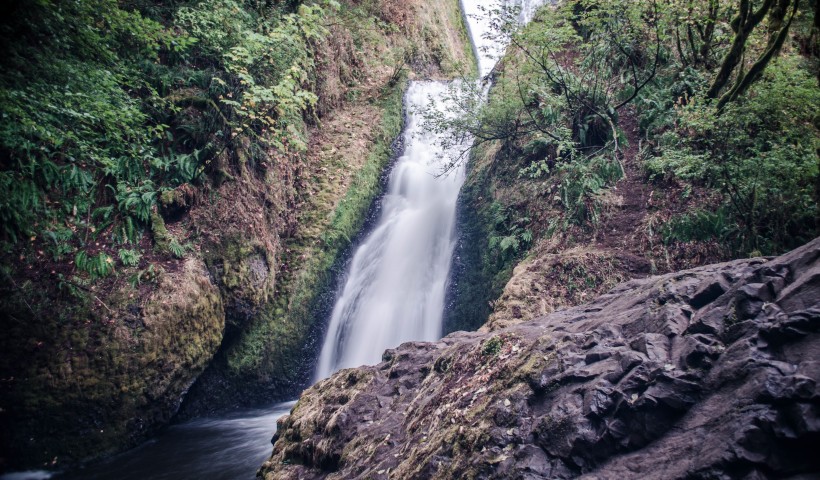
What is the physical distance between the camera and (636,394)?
7.80 feet

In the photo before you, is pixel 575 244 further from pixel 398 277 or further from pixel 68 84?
pixel 68 84

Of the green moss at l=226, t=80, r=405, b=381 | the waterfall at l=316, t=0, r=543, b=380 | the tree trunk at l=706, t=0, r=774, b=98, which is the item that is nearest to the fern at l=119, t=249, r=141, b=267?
the green moss at l=226, t=80, r=405, b=381

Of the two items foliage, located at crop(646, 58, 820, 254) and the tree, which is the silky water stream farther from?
foliage, located at crop(646, 58, 820, 254)

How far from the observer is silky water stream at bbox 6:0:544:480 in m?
6.14

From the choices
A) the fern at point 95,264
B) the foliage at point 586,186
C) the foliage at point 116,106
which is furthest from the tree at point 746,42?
the fern at point 95,264

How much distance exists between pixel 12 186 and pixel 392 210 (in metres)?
7.85

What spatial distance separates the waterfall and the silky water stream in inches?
1.0

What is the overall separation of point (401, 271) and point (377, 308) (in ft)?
3.72

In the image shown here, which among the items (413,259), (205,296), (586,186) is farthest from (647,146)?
(205,296)

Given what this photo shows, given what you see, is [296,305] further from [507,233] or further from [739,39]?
[739,39]

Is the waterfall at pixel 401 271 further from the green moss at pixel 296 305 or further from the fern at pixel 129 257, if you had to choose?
the fern at pixel 129 257

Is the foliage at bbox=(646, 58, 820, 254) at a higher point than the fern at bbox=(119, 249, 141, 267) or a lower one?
lower

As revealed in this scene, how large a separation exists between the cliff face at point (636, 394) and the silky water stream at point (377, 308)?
3422 mm

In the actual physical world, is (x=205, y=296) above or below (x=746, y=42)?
below
